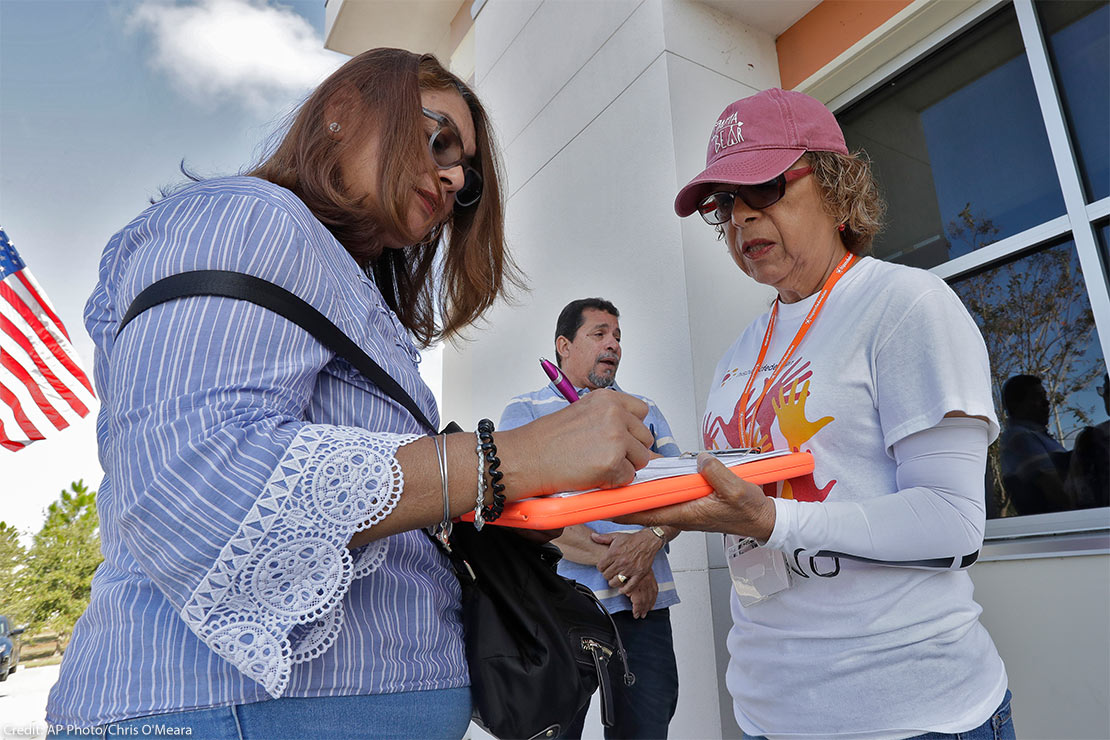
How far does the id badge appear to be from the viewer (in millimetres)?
1394

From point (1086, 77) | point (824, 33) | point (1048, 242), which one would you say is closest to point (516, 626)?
point (1048, 242)

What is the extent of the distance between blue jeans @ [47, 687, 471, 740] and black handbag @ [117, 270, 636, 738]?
73 mm

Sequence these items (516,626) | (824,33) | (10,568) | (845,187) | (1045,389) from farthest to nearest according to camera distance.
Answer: (10,568) < (824,33) < (1045,389) < (845,187) < (516,626)

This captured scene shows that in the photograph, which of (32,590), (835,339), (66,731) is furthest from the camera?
(32,590)

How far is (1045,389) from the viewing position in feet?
8.93

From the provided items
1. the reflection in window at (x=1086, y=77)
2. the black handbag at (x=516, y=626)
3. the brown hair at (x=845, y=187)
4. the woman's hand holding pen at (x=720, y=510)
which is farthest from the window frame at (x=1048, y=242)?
the black handbag at (x=516, y=626)

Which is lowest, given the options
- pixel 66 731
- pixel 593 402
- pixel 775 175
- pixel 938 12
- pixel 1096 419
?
pixel 66 731

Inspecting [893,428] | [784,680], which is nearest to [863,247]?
[893,428]

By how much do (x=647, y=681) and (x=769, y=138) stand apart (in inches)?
86.0

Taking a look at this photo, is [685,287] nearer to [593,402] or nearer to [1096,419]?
[1096,419]

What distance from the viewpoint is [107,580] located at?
0.81 m

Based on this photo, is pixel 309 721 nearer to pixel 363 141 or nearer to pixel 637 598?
pixel 363 141

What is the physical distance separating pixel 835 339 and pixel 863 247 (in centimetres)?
47

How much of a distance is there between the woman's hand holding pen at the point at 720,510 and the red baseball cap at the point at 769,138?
80 centimetres
